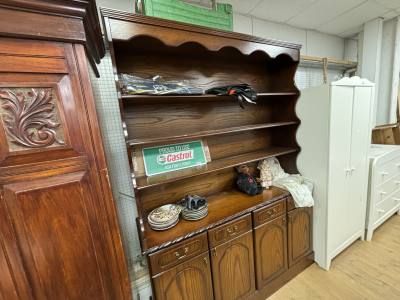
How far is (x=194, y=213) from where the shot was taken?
Result: 1.33m

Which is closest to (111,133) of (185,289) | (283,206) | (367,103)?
(185,289)

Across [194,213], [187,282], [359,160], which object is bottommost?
[187,282]

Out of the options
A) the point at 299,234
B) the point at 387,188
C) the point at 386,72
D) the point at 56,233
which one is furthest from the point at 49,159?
the point at 386,72

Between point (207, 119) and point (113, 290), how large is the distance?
1291mm

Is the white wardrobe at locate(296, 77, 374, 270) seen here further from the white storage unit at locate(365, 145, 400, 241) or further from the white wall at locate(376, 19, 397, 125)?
the white wall at locate(376, 19, 397, 125)

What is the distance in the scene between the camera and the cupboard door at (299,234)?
1675 mm

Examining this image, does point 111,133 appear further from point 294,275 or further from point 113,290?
point 294,275

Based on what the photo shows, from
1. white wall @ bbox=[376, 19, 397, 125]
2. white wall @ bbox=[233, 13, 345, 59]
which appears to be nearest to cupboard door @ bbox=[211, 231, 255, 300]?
white wall @ bbox=[233, 13, 345, 59]

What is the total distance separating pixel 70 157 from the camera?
2.28ft

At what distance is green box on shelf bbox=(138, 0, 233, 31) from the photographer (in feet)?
3.73

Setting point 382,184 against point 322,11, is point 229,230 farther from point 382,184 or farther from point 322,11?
point 322,11

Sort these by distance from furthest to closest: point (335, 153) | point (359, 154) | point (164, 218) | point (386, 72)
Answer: point (386, 72) → point (359, 154) → point (335, 153) → point (164, 218)

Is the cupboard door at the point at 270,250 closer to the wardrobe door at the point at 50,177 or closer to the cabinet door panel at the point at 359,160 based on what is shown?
the cabinet door panel at the point at 359,160

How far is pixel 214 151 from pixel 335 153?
104 centimetres
